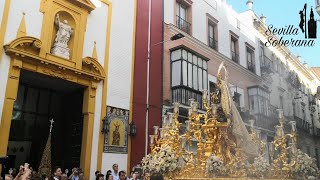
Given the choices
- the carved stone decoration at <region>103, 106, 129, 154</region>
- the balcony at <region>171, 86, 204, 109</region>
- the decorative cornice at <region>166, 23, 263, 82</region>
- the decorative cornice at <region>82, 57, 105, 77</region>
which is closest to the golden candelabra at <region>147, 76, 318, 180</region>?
the carved stone decoration at <region>103, 106, 129, 154</region>

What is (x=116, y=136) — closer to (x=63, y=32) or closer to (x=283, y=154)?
(x=63, y=32)

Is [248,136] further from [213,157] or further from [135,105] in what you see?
[135,105]

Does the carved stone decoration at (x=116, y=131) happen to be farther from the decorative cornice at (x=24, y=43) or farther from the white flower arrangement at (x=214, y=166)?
the white flower arrangement at (x=214, y=166)

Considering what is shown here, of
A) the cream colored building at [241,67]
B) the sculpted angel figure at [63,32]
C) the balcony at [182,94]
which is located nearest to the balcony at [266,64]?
the cream colored building at [241,67]

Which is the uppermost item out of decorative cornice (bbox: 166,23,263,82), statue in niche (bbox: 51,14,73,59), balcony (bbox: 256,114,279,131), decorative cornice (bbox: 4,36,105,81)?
decorative cornice (bbox: 166,23,263,82)

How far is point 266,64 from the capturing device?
15.8m

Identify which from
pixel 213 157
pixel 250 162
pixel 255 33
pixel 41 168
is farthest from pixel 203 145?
pixel 255 33

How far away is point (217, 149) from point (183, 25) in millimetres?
8691

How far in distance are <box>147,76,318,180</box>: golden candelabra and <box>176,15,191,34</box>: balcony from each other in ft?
24.9

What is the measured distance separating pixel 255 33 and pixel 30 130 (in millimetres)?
12852

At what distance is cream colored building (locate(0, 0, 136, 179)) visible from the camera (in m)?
7.32

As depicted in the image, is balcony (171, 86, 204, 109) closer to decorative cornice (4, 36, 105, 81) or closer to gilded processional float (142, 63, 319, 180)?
decorative cornice (4, 36, 105, 81)

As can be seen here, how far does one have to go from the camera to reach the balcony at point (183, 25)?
41.7 ft

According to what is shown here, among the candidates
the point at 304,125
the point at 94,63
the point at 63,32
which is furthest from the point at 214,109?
the point at 304,125
